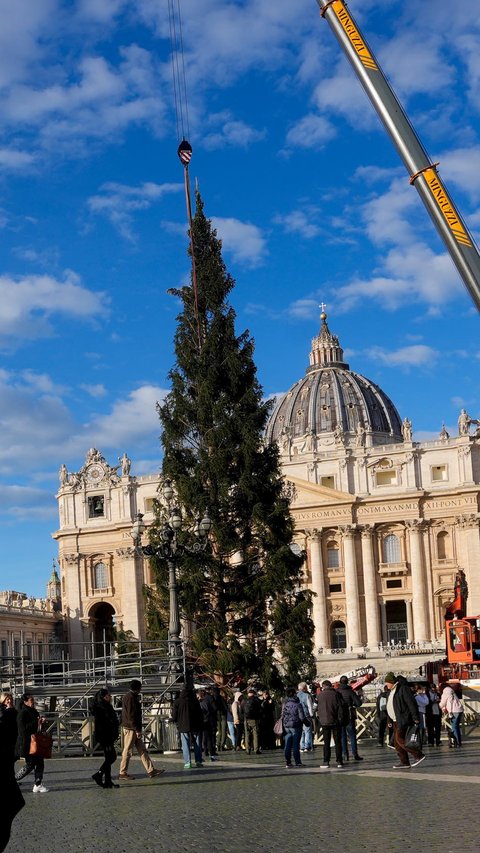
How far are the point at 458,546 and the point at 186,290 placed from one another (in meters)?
48.7

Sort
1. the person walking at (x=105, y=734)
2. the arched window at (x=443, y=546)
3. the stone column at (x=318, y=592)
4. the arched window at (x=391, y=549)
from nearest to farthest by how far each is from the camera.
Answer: the person walking at (x=105, y=734), the stone column at (x=318, y=592), the arched window at (x=443, y=546), the arched window at (x=391, y=549)

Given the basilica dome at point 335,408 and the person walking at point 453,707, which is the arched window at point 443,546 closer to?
the basilica dome at point 335,408

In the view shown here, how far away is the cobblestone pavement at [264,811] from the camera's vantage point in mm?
10828

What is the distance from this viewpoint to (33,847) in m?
11.2

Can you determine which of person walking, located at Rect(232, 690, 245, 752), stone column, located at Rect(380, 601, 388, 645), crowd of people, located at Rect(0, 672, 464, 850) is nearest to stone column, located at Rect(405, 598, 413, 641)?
stone column, located at Rect(380, 601, 388, 645)

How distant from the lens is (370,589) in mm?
81000

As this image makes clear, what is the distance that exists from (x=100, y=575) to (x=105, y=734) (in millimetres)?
73897

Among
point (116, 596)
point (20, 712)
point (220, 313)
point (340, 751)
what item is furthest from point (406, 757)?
point (116, 596)

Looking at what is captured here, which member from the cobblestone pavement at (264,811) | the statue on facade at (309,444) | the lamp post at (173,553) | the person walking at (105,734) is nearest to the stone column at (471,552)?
the statue on facade at (309,444)

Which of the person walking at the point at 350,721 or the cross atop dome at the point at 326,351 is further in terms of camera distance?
the cross atop dome at the point at 326,351

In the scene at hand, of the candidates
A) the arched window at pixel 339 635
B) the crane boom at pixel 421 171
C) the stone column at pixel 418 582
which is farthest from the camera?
the arched window at pixel 339 635

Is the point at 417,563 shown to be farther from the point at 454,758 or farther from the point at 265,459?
the point at 454,758

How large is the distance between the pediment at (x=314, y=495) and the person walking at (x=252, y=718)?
191 ft

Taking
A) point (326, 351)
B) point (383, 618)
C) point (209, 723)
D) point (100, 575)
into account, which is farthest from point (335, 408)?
point (209, 723)
